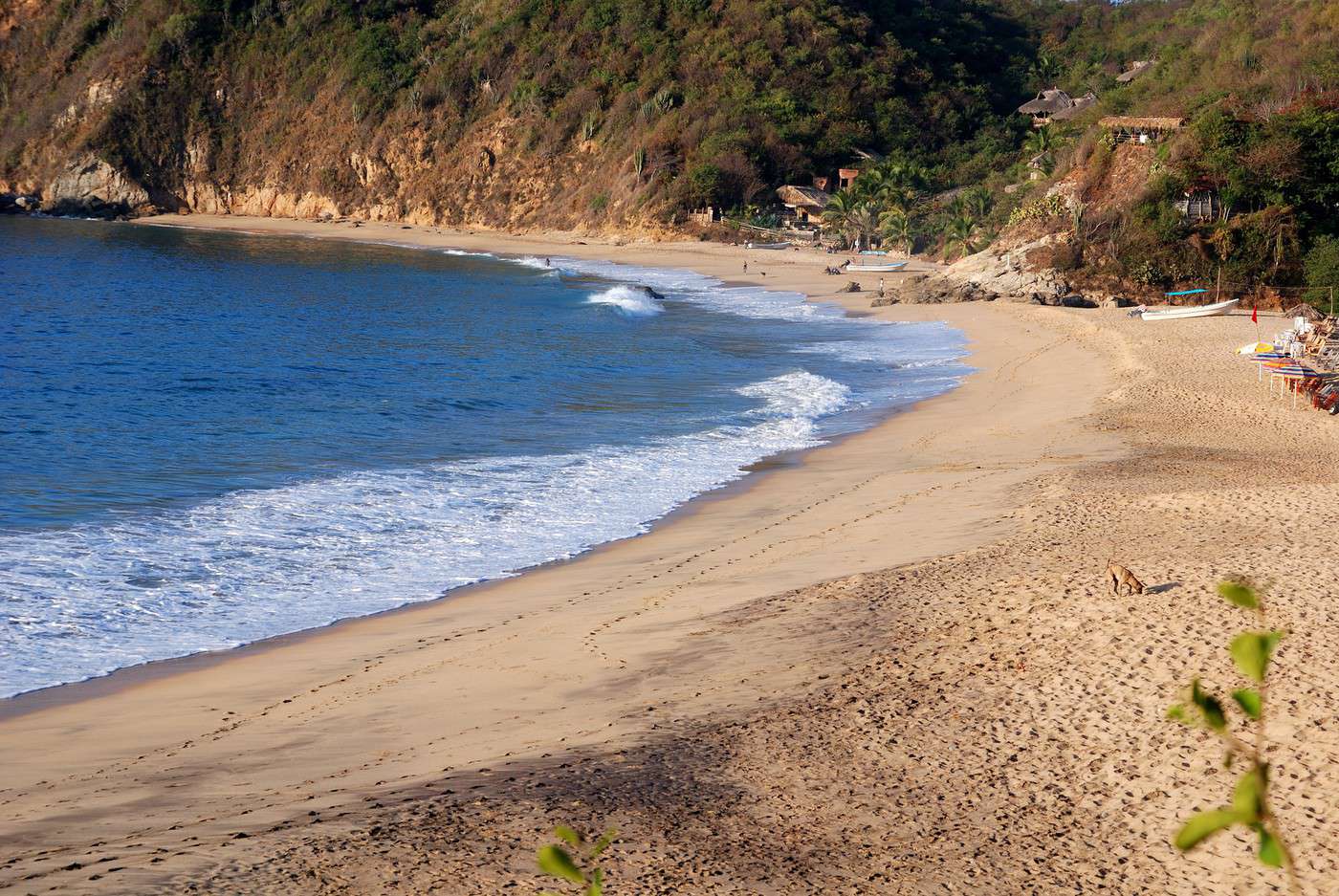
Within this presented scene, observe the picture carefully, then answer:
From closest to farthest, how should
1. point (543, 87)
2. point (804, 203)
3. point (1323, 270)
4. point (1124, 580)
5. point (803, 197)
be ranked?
point (1124, 580) → point (1323, 270) → point (803, 197) → point (804, 203) → point (543, 87)

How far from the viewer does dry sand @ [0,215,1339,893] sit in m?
5.74

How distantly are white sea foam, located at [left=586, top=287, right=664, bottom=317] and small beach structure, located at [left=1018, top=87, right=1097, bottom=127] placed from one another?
3650 centimetres

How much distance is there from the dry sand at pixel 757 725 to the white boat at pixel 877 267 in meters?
35.1

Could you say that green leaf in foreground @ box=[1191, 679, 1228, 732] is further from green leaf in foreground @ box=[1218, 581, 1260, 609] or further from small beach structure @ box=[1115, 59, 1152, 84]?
small beach structure @ box=[1115, 59, 1152, 84]

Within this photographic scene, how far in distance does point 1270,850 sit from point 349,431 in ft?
61.0

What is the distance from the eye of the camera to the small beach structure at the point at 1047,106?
68125 mm

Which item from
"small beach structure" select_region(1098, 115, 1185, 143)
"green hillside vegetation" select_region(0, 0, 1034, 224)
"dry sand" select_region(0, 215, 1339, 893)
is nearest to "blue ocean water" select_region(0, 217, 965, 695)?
"dry sand" select_region(0, 215, 1339, 893)

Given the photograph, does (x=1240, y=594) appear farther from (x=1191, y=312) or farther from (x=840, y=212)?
(x=840, y=212)

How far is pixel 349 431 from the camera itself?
19.2 metres

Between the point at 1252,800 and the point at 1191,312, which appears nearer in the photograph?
the point at 1252,800

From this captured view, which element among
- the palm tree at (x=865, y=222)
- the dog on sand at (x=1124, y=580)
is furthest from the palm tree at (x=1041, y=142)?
the dog on sand at (x=1124, y=580)

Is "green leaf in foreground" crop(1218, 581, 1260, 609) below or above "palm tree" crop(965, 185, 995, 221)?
below

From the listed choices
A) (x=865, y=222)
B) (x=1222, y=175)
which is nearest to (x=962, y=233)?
(x=865, y=222)

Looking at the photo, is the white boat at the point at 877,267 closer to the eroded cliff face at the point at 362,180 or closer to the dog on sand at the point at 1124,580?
the eroded cliff face at the point at 362,180
